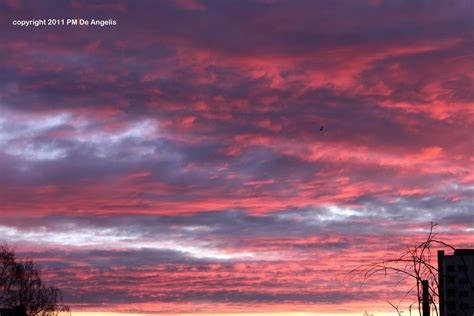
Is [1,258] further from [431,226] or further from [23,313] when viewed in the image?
[431,226]

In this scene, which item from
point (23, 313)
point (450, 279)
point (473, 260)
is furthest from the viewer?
point (473, 260)

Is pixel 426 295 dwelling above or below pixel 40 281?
below

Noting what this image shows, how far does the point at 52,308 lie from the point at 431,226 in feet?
546

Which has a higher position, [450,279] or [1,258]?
[1,258]

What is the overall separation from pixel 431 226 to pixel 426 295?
2.44m

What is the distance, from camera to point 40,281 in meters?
163

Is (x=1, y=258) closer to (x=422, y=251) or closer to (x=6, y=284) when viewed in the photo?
(x=6, y=284)

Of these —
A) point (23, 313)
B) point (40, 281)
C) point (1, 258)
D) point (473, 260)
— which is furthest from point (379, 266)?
point (473, 260)

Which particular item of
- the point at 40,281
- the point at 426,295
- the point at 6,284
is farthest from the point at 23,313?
the point at 426,295

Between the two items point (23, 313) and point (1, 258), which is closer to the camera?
point (23, 313)

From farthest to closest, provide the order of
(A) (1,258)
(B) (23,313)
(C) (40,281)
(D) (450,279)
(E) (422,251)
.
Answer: (C) (40,281), (A) (1,258), (B) (23,313), (D) (450,279), (E) (422,251)

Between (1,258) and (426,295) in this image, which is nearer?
(426,295)

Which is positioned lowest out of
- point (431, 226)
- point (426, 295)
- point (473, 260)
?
point (426, 295)

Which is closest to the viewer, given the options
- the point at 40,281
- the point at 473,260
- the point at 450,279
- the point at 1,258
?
the point at 450,279
